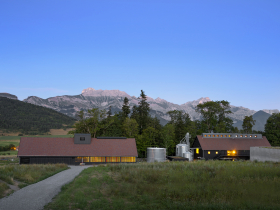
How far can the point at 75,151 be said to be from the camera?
52031 millimetres

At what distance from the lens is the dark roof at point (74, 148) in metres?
50.7

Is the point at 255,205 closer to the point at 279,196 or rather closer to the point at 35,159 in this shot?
the point at 279,196

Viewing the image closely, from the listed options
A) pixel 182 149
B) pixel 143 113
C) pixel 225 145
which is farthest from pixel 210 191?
pixel 143 113

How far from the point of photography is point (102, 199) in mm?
14516

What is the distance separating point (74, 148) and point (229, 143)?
41287 mm

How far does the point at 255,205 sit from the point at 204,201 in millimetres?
2843

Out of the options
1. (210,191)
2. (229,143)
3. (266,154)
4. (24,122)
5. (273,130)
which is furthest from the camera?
(24,122)

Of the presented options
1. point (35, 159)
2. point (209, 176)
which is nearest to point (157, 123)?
point (35, 159)

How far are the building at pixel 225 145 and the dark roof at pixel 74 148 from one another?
21.4m

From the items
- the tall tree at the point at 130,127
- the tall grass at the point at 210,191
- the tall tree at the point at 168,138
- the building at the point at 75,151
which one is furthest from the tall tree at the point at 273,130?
the tall grass at the point at 210,191

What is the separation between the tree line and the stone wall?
26196 mm

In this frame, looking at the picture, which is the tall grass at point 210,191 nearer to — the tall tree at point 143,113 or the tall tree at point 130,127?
the tall tree at point 130,127

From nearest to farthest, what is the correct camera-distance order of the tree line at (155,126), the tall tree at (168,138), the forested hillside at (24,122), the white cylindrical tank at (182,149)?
the white cylindrical tank at (182,149) → the tall tree at (168,138) → the tree line at (155,126) → the forested hillside at (24,122)

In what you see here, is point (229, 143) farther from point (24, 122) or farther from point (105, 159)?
point (24, 122)
